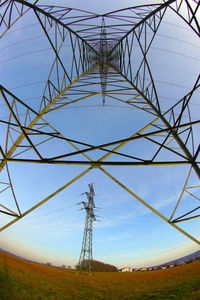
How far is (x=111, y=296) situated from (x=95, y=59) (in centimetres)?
1879

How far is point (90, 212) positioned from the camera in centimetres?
2833

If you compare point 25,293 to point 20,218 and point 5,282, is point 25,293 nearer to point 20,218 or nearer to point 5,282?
point 5,282

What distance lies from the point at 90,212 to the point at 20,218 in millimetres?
26582

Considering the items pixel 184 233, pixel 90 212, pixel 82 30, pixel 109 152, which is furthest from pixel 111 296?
pixel 90 212

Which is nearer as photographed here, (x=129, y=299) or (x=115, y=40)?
(x=129, y=299)

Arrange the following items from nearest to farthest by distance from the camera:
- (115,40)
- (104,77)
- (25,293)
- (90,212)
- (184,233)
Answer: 1. (184,233)
2. (25,293)
3. (104,77)
4. (115,40)
5. (90,212)

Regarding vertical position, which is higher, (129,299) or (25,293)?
(25,293)

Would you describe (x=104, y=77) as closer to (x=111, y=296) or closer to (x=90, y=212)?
(x=111, y=296)

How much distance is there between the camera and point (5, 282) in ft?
20.5

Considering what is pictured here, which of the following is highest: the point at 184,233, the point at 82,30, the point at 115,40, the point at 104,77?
the point at 115,40

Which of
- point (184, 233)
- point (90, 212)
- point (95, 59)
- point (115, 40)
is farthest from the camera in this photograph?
point (90, 212)

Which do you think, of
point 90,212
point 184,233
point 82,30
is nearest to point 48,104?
point 82,30

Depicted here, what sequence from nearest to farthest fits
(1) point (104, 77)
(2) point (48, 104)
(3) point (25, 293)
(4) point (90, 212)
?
(3) point (25, 293)
(2) point (48, 104)
(1) point (104, 77)
(4) point (90, 212)

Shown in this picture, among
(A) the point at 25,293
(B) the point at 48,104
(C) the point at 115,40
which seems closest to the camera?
(A) the point at 25,293
